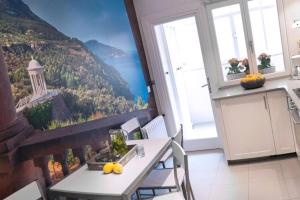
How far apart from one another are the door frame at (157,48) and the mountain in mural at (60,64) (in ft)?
2.83

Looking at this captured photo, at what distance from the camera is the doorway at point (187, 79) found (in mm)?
4629

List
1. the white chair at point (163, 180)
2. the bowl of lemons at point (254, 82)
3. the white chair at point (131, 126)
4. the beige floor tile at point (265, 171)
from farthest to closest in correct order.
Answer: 1. the bowl of lemons at point (254, 82)
2. the white chair at point (131, 126)
3. the beige floor tile at point (265, 171)
4. the white chair at point (163, 180)

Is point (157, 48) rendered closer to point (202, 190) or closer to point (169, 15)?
point (169, 15)

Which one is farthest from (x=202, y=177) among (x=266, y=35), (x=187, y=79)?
(x=187, y=79)

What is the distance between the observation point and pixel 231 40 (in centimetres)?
426

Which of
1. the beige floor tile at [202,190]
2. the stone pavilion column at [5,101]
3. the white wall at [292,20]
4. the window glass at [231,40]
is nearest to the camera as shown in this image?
the stone pavilion column at [5,101]

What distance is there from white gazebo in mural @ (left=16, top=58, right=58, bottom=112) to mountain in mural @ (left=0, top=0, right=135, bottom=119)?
0.13ft

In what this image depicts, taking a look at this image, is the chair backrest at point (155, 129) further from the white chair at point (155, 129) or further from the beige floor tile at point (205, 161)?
the beige floor tile at point (205, 161)

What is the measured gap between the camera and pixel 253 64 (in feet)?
13.9

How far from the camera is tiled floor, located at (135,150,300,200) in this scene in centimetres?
308

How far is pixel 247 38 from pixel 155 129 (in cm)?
170

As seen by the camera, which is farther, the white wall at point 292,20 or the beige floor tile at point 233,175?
the white wall at point 292,20

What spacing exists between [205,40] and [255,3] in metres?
0.78

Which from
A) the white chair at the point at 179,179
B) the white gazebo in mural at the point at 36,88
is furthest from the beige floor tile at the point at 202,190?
the white gazebo in mural at the point at 36,88
